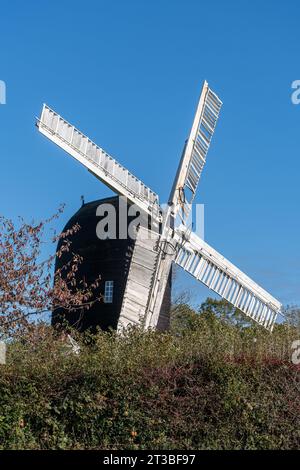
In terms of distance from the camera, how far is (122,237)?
21016 mm

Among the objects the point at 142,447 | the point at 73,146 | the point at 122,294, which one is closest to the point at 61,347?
the point at 142,447

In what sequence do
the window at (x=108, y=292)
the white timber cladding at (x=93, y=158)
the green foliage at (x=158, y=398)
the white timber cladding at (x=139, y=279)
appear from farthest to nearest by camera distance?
1. the window at (x=108, y=292)
2. the white timber cladding at (x=93, y=158)
3. the white timber cladding at (x=139, y=279)
4. the green foliage at (x=158, y=398)

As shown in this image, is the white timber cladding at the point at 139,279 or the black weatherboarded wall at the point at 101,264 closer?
the white timber cladding at the point at 139,279

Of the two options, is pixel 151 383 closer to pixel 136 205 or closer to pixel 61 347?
pixel 61 347

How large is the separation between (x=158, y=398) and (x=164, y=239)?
881 centimetres

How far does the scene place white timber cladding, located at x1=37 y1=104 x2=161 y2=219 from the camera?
66.3 ft

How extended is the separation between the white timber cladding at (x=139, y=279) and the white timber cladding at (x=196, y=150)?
2.03 meters

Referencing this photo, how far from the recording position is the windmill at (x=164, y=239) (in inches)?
749

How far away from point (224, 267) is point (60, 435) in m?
11.5

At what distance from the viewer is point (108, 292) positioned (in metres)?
21.0

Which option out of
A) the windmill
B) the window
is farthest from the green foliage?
the window

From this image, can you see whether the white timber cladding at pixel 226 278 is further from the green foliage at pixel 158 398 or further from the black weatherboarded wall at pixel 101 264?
the green foliage at pixel 158 398

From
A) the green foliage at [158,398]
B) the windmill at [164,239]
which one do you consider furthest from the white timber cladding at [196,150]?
the green foliage at [158,398]

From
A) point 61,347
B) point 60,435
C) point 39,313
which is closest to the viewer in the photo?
point 60,435
